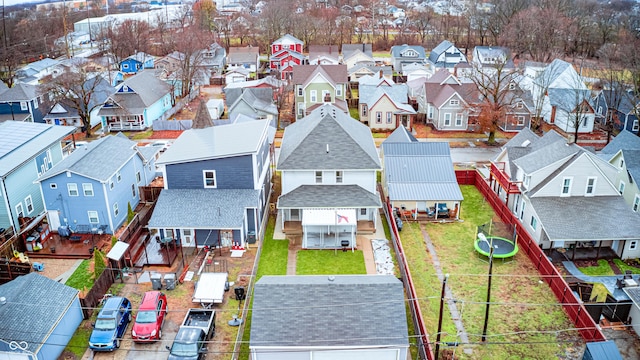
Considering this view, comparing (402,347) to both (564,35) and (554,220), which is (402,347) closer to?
(554,220)

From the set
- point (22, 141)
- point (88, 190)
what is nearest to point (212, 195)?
point (88, 190)

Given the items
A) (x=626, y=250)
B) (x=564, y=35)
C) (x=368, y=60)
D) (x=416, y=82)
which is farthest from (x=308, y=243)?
(x=564, y=35)

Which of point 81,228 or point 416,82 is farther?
point 416,82

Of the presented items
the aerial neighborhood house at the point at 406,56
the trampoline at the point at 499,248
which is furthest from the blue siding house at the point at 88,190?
the aerial neighborhood house at the point at 406,56

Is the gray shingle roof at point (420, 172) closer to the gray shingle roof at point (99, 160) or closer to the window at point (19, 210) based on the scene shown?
the gray shingle roof at point (99, 160)

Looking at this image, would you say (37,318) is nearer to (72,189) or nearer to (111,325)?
(111,325)

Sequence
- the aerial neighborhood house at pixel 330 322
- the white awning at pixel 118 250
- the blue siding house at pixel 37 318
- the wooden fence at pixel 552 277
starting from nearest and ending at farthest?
the aerial neighborhood house at pixel 330 322, the blue siding house at pixel 37 318, the wooden fence at pixel 552 277, the white awning at pixel 118 250
